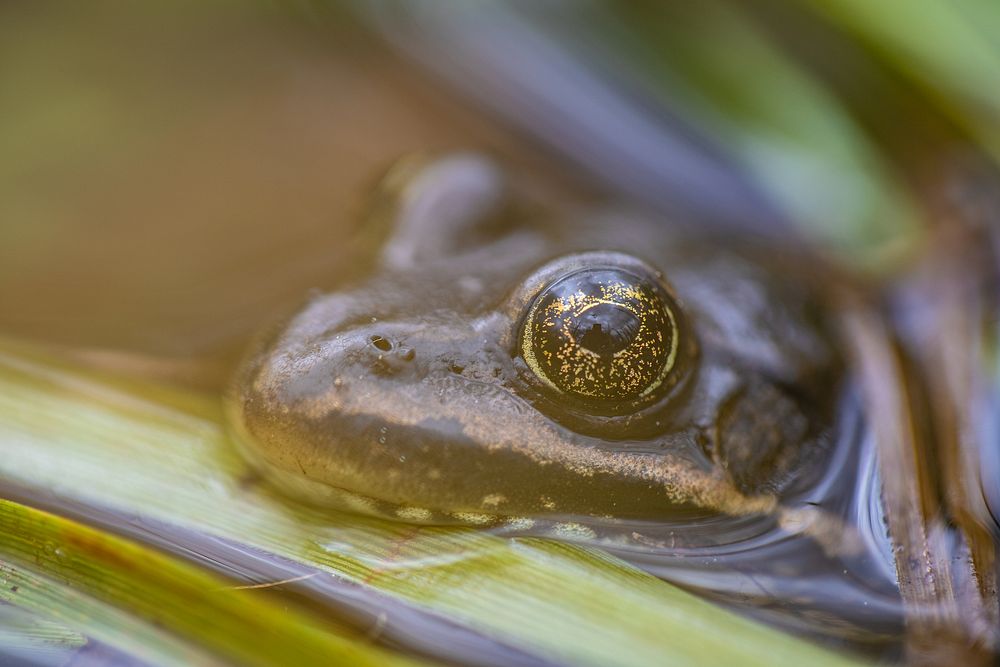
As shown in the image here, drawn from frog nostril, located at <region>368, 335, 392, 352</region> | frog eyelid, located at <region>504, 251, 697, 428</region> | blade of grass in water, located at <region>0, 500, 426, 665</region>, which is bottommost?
blade of grass in water, located at <region>0, 500, 426, 665</region>

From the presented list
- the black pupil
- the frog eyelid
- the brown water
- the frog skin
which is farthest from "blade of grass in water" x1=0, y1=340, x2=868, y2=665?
the black pupil

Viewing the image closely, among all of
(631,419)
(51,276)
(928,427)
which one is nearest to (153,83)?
(51,276)

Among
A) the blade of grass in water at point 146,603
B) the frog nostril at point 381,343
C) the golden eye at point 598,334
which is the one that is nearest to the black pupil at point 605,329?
the golden eye at point 598,334

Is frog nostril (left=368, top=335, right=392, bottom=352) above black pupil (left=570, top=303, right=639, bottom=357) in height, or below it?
below

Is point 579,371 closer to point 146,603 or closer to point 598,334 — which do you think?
point 598,334

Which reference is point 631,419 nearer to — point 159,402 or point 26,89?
point 159,402

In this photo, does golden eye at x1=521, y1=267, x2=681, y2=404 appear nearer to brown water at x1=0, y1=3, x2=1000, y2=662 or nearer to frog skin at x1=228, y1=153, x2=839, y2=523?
frog skin at x1=228, y1=153, x2=839, y2=523
